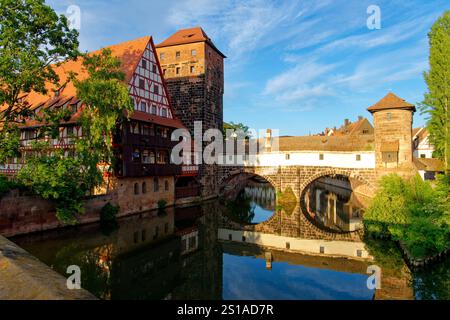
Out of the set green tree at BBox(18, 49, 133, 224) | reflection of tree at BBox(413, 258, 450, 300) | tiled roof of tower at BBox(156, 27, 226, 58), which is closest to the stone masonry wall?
green tree at BBox(18, 49, 133, 224)

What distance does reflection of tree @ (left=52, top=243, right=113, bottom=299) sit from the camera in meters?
10.3

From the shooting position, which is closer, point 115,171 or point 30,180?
point 30,180

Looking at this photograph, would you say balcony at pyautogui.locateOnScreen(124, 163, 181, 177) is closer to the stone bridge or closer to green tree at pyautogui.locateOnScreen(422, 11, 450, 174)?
the stone bridge

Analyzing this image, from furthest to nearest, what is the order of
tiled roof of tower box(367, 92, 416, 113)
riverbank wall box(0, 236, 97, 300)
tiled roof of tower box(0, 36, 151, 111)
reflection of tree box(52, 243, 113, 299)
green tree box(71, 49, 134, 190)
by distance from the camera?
tiled roof of tower box(367, 92, 416, 113)
tiled roof of tower box(0, 36, 151, 111)
green tree box(71, 49, 134, 190)
reflection of tree box(52, 243, 113, 299)
riverbank wall box(0, 236, 97, 300)

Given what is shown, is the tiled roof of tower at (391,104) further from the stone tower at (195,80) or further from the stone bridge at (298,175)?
the stone tower at (195,80)

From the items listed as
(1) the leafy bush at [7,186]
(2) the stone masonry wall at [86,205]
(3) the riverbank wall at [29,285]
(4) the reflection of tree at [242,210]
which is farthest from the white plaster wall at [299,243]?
(3) the riverbank wall at [29,285]

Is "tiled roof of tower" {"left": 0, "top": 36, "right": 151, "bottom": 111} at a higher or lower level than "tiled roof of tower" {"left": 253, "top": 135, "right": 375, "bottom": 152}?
higher

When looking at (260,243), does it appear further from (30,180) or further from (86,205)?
(30,180)

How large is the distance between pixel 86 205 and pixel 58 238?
338cm

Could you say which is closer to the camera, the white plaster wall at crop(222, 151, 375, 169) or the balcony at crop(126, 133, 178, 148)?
the balcony at crop(126, 133, 178, 148)

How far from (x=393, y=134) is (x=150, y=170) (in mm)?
20138

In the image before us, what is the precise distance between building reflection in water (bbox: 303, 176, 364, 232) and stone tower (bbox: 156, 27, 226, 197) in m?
11.0
